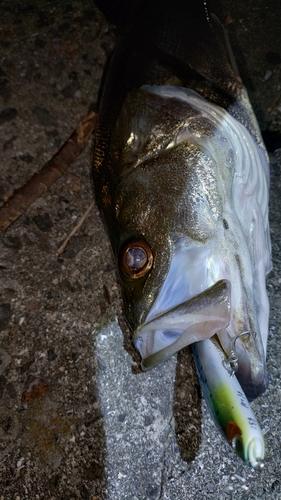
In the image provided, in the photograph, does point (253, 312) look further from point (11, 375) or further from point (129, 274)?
point (11, 375)

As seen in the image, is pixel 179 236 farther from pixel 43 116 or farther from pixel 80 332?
pixel 43 116

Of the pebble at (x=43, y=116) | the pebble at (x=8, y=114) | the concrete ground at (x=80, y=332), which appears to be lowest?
the concrete ground at (x=80, y=332)

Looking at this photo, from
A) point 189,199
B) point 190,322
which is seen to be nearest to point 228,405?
point 190,322

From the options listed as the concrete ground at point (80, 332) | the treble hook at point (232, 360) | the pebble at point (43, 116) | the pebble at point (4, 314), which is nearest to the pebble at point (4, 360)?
the concrete ground at point (80, 332)

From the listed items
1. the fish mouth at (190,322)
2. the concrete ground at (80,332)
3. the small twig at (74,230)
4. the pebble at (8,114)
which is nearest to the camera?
the fish mouth at (190,322)

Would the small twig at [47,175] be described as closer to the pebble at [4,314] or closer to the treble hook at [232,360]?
the pebble at [4,314]

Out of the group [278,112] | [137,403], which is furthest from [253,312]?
[278,112]
